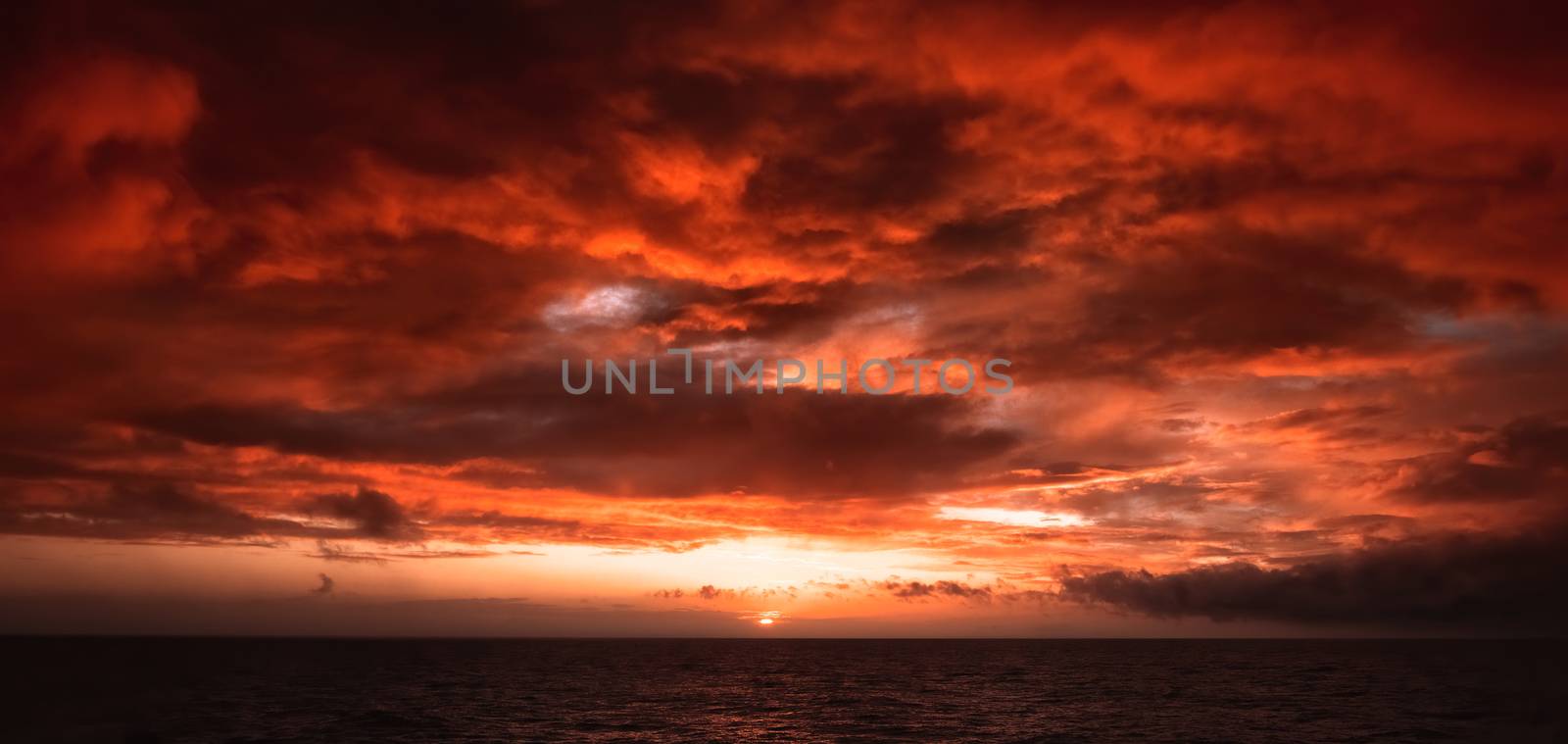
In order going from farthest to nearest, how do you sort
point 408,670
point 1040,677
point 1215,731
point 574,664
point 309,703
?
1. point 574,664
2. point 408,670
3. point 1040,677
4. point 309,703
5. point 1215,731

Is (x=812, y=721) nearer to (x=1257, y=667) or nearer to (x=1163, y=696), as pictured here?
(x=1163, y=696)

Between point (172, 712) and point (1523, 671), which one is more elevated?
point (172, 712)

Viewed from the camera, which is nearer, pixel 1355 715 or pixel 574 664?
pixel 1355 715

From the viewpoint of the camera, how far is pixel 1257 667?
166 metres

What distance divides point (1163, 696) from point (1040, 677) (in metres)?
38.8

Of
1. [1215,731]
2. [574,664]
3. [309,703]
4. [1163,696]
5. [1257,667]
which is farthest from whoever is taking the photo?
[574,664]

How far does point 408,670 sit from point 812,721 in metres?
95.9

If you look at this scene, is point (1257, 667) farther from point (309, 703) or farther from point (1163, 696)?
point (309, 703)

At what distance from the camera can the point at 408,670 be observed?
14938 centimetres

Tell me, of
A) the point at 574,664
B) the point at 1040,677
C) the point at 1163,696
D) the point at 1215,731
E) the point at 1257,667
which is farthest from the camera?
the point at 574,664

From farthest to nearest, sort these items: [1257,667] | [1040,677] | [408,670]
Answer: [1257,667], [408,670], [1040,677]

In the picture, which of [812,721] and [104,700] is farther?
[104,700]

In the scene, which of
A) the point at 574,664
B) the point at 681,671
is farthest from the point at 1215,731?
the point at 574,664

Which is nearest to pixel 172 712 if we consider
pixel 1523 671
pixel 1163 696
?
pixel 1163 696
